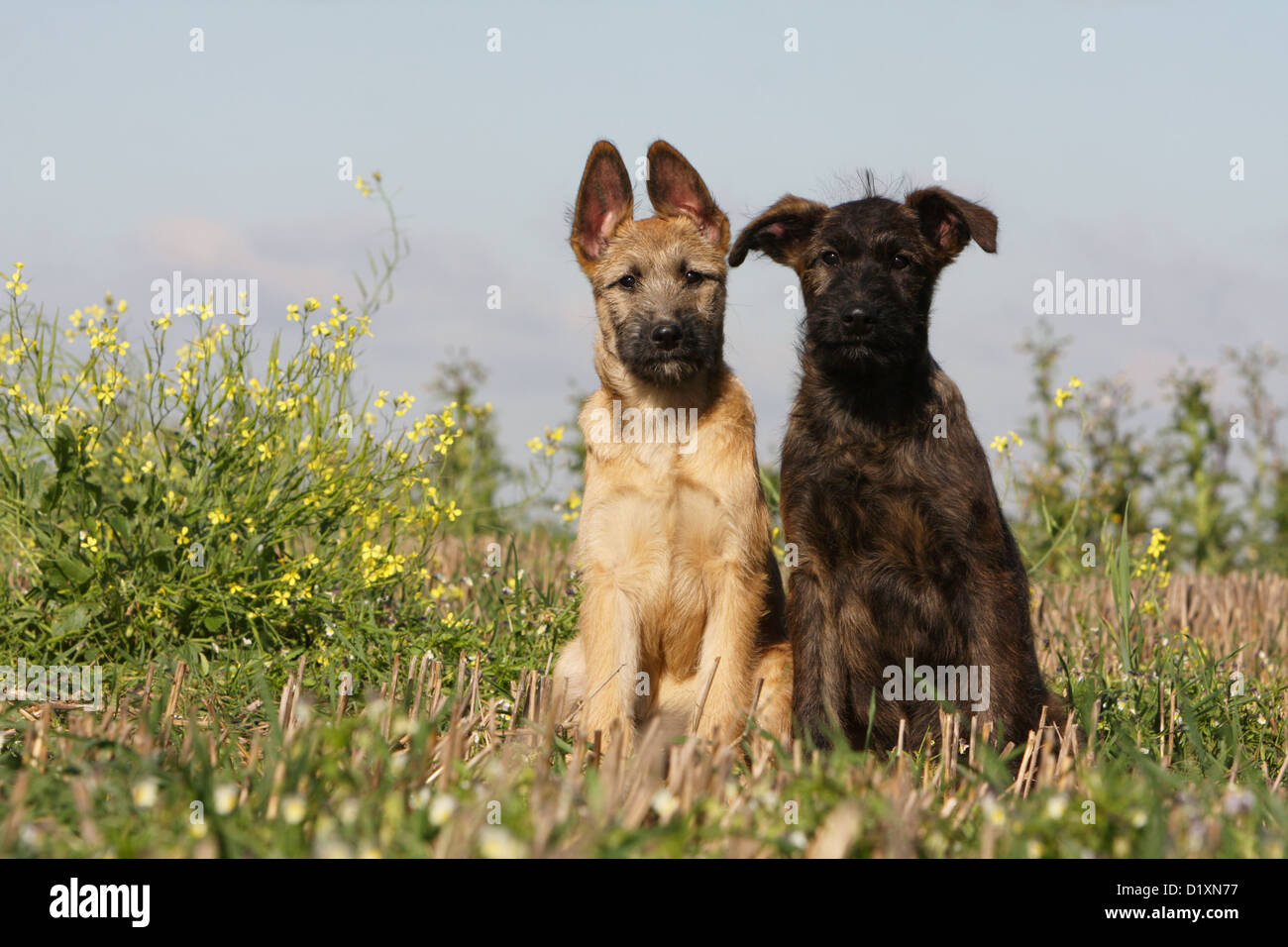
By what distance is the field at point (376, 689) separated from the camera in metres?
2.57

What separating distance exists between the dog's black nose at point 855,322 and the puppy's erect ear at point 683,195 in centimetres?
112

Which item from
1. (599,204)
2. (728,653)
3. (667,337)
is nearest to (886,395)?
(667,337)

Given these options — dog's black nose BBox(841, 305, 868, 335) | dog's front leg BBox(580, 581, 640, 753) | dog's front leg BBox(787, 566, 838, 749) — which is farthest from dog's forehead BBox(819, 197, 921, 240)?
dog's front leg BBox(580, 581, 640, 753)

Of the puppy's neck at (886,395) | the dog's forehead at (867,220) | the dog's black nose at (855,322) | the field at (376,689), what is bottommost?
the field at (376,689)

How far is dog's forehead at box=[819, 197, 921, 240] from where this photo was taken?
15.7 ft

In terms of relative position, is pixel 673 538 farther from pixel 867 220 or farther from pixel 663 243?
pixel 867 220

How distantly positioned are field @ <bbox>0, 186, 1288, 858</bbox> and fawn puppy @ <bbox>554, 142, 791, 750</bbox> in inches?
13.3

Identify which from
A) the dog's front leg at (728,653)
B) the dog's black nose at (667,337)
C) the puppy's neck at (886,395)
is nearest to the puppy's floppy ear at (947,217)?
the puppy's neck at (886,395)

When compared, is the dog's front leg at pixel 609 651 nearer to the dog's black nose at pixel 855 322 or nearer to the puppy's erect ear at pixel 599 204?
the dog's black nose at pixel 855 322

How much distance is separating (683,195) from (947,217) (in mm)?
1234

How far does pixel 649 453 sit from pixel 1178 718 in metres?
2.56

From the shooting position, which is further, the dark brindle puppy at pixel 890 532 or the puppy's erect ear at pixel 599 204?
the puppy's erect ear at pixel 599 204

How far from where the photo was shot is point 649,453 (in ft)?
16.0

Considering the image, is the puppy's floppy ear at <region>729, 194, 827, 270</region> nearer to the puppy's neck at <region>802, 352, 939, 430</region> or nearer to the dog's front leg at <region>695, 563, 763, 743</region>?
the puppy's neck at <region>802, 352, 939, 430</region>
